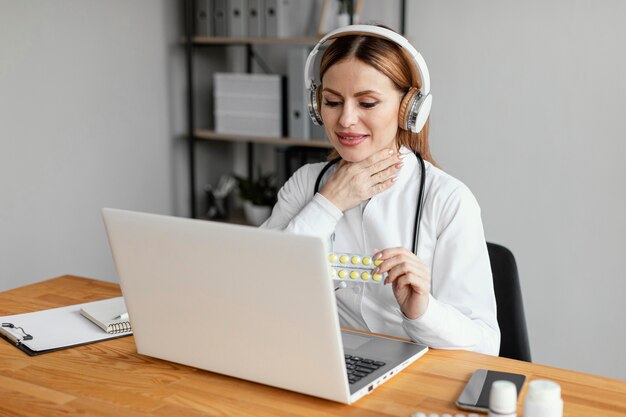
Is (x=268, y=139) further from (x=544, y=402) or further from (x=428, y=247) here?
(x=544, y=402)

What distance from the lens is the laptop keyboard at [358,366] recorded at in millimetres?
1282

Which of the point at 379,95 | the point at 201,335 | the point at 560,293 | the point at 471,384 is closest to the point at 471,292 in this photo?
the point at 471,384

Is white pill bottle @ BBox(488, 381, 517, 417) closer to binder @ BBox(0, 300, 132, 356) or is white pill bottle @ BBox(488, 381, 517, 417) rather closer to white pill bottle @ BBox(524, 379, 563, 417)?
white pill bottle @ BBox(524, 379, 563, 417)

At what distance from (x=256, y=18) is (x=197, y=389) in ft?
7.77

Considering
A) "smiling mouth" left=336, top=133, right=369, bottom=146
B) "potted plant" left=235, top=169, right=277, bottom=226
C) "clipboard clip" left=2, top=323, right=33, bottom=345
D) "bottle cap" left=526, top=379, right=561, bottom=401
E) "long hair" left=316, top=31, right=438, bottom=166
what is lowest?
"potted plant" left=235, top=169, right=277, bottom=226

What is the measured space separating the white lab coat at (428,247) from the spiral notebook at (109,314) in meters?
0.40

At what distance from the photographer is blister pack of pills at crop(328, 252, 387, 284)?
1370 millimetres

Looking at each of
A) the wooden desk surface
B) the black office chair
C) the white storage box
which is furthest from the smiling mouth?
the white storage box

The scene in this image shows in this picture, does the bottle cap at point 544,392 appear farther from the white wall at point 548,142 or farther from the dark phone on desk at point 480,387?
the white wall at point 548,142

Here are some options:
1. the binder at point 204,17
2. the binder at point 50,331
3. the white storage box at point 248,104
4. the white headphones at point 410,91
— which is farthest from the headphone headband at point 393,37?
the binder at point 204,17

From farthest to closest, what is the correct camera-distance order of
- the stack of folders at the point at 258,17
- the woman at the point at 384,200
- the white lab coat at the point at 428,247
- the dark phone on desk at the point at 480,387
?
1. the stack of folders at the point at 258,17
2. the woman at the point at 384,200
3. the white lab coat at the point at 428,247
4. the dark phone on desk at the point at 480,387

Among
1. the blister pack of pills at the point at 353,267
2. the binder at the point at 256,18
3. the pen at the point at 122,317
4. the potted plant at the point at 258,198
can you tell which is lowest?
the potted plant at the point at 258,198

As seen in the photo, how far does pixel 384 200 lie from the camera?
5.74ft

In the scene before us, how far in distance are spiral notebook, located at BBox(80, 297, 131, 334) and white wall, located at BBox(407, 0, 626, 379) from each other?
1.78m
